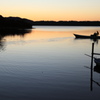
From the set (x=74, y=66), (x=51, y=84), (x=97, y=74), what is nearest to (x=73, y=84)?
(x=51, y=84)

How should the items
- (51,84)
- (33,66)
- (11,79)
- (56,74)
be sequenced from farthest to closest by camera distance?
(33,66) → (56,74) → (11,79) → (51,84)

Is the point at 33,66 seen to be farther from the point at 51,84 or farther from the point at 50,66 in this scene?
the point at 51,84

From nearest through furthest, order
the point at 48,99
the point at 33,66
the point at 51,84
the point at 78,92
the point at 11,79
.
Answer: the point at 48,99, the point at 78,92, the point at 51,84, the point at 11,79, the point at 33,66

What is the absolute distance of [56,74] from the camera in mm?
22609

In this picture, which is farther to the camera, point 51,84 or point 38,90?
point 51,84

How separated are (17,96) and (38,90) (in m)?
2.30

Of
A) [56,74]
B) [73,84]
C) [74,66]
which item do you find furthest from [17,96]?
[74,66]

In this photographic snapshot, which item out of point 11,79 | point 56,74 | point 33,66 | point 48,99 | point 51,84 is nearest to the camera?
point 48,99

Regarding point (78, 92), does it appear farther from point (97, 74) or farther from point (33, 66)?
point (33, 66)

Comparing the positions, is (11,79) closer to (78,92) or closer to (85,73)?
(78,92)

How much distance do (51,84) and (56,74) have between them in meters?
3.85

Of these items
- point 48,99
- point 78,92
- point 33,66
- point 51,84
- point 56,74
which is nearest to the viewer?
point 48,99

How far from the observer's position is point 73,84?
19.0 m

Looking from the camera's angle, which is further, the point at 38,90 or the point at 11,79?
the point at 11,79
